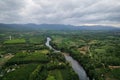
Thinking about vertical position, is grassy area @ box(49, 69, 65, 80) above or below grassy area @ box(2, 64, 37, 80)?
above

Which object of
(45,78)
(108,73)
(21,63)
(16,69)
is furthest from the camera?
(21,63)

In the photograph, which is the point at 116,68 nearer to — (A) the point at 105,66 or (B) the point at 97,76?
(A) the point at 105,66

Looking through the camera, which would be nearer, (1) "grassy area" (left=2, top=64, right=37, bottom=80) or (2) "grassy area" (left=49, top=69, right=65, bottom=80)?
(1) "grassy area" (left=2, top=64, right=37, bottom=80)

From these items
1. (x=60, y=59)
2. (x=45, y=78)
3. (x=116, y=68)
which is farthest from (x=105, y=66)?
(x=45, y=78)

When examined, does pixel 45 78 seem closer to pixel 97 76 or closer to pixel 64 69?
pixel 64 69

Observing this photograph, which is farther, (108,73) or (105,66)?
(105,66)

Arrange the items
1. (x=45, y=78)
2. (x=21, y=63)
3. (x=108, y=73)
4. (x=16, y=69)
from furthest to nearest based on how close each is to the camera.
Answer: (x=21, y=63), (x=16, y=69), (x=108, y=73), (x=45, y=78)

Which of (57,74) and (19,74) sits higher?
(57,74)

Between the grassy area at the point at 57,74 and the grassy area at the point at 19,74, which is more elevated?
the grassy area at the point at 57,74

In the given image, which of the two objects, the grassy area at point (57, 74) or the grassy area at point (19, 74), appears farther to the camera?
the grassy area at point (57, 74)

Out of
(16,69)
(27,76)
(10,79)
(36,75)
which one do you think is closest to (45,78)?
(36,75)

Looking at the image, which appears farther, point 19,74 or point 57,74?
point 19,74
